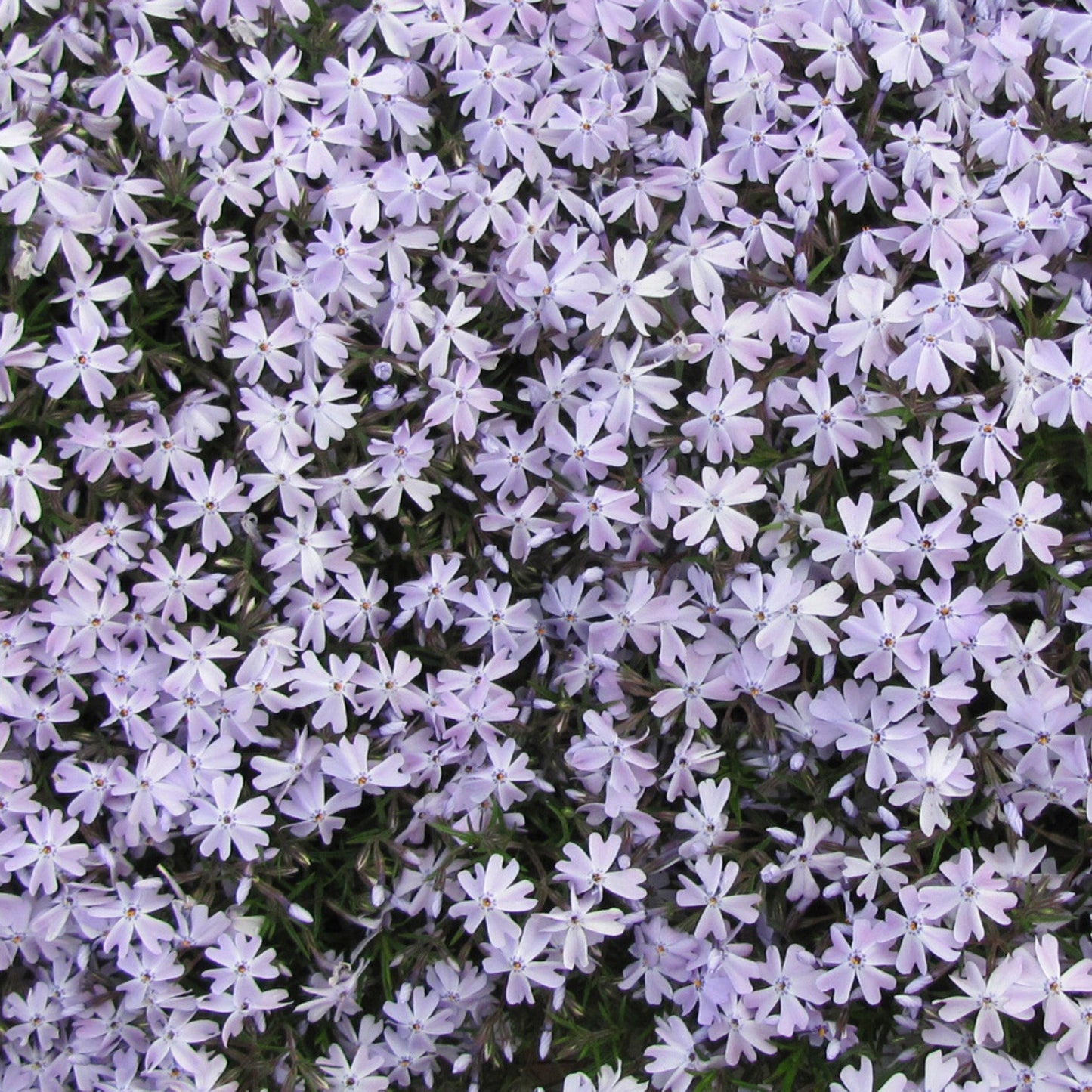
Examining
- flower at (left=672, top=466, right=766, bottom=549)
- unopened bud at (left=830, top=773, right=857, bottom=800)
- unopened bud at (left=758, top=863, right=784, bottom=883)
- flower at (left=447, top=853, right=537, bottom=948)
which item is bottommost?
flower at (left=447, top=853, right=537, bottom=948)

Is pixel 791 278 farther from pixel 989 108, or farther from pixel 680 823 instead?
pixel 680 823

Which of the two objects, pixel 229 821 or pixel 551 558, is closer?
pixel 229 821

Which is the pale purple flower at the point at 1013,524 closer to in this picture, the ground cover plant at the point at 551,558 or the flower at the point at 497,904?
the ground cover plant at the point at 551,558

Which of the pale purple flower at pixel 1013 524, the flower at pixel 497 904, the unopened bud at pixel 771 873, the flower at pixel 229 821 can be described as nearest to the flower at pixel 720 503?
the pale purple flower at pixel 1013 524

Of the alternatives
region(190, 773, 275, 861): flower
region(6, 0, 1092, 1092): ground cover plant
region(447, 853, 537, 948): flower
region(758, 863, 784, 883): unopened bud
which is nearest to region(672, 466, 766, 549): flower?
region(6, 0, 1092, 1092): ground cover plant

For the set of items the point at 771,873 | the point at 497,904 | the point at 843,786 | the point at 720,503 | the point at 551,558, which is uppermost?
the point at 720,503

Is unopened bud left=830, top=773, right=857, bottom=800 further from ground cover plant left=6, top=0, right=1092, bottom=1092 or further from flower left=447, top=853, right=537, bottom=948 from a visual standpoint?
flower left=447, top=853, right=537, bottom=948

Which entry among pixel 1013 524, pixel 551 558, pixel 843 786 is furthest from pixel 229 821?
pixel 1013 524

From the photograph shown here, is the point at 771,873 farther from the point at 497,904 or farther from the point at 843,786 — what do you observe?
the point at 497,904
